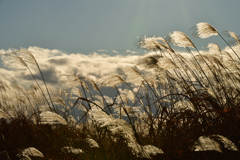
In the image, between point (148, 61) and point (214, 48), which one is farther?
point (214, 48)

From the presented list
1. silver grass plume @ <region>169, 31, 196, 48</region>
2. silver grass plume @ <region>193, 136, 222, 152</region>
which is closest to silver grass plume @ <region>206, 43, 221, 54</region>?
silver grass plume @ <region>169, 31, 196, 48</region>

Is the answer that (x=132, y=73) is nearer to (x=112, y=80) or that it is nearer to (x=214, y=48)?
(x=112, y=80)

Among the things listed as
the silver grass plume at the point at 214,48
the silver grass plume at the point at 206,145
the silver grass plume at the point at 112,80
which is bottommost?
the silver grass plume at the point at 206,145

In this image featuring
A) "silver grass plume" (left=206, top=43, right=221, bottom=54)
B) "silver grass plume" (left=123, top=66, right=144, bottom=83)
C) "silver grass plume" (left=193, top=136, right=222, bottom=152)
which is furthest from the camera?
"silver grass plume" (left=206, top=43, right=221, bottom=54)

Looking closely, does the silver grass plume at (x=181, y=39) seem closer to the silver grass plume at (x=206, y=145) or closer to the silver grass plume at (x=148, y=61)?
the silver grass plume at (x=148, y=61)

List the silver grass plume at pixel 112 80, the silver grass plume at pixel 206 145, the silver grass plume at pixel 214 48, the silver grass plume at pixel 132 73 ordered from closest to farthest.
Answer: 1. the silver grass plume at pixel 206 145
2. the silver grass plume at pixel 112 80
3. the silver grass plume at pixel 132 73
4. the silver grass plume at pixel 214 48

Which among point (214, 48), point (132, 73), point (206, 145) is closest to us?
point (206, 145)

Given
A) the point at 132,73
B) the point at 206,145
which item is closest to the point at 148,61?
the point at 132,73

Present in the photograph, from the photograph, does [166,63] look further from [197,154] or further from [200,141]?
[200,141]

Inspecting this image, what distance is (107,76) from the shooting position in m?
2.79

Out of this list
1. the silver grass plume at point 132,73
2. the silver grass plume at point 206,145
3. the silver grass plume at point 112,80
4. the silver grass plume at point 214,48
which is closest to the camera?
the silver grass plume at point 206,145

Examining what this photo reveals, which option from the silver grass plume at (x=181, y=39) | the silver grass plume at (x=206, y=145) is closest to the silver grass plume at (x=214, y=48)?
the silver grass plume at (x=181, y=39)

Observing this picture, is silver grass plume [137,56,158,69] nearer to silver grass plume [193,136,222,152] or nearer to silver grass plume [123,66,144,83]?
silver grass plume [123,66,144,83]

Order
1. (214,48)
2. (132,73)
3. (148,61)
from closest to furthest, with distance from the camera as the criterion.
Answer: (148,61) < (132,73) < (214,48)
